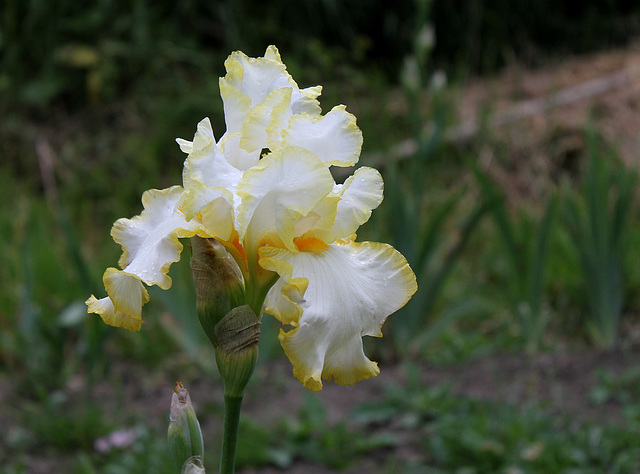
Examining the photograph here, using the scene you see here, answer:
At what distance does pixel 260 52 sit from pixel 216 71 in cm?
32

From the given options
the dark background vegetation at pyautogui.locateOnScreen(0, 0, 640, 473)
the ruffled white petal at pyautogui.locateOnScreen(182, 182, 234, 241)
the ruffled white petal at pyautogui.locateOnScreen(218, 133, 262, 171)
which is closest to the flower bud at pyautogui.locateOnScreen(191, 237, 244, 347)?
the ruffled white petal at pyautogui.locateOnScreen(182, 182, 234, 241)

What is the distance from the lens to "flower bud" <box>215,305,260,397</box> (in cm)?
71

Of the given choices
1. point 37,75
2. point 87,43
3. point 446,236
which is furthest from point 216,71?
point 446,236

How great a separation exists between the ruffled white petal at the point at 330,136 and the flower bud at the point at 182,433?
0.31 meters

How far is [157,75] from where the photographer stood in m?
4.41

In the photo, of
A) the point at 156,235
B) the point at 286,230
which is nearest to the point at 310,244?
the point at 286,230

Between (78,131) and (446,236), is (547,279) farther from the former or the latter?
(78,131)

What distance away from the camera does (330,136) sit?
2.57 ft

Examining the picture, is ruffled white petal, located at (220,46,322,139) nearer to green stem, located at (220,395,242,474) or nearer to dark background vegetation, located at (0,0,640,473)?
green stem, located at (220,395,242,474)

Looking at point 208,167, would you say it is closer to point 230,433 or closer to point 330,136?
point 330,136

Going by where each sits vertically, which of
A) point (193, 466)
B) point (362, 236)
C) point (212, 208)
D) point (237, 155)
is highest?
point (362, 236)

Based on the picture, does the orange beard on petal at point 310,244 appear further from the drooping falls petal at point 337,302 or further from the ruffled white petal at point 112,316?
the ruffled white petal at point 112,316

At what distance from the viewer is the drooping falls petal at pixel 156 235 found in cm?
71

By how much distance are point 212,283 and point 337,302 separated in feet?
0.46
